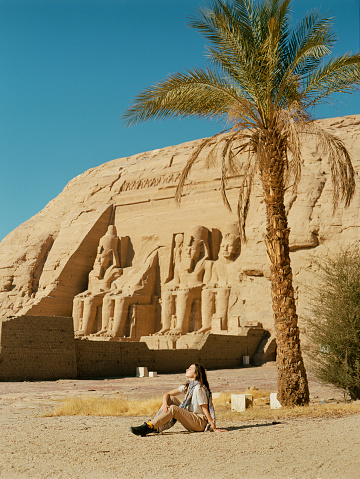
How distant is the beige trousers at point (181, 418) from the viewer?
5.67 metres

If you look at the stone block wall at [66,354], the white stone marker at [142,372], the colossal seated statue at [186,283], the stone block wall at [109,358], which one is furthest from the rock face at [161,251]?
the white stone marker at [142,372]

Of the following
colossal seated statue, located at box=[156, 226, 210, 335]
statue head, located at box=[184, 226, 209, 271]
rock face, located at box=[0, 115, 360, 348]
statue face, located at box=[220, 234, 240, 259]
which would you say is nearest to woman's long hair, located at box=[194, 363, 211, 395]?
rock face, located at box=[0, 115, 360, 348]

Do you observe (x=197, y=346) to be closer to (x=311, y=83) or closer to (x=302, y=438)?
(x=311, y=83)

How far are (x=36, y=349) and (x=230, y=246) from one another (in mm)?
12235

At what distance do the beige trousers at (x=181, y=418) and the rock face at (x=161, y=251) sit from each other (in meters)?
14.8

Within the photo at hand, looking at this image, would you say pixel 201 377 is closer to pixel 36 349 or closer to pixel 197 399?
pixel 197 399

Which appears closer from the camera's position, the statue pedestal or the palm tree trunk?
the palm tree trunk

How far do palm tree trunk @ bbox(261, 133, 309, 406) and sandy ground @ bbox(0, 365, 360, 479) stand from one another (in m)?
1.17

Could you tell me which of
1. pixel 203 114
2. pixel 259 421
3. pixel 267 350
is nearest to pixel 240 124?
pixel 203 114

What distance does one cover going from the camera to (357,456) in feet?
15.6

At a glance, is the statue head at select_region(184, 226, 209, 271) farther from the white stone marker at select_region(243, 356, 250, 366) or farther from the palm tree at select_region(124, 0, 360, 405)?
the palm tree at select_region(124, 0, 360, 405)

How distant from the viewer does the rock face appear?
22.1m

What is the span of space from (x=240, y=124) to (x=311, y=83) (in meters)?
1.30

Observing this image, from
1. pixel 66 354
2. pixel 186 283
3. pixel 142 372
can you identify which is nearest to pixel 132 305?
pixel 186 283
